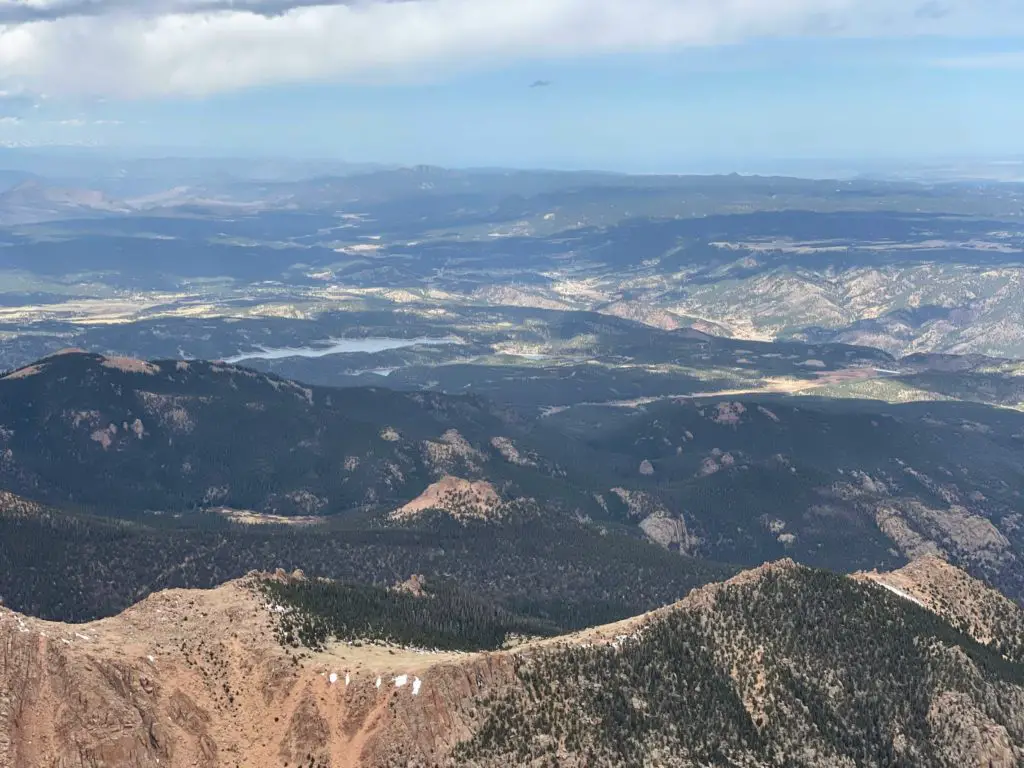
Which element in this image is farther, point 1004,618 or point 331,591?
point 1004,618

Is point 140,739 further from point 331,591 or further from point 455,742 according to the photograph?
point 331,591

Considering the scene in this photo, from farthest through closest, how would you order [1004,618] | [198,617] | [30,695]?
[1004,618], [198,617], [30,695]

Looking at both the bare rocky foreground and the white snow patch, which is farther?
the white snow patch

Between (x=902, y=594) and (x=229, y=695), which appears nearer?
(x=229, y=695)

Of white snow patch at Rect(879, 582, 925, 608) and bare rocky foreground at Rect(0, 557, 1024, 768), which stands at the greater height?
bare rocky foreground at Rect(0, 557, 1024, 768)

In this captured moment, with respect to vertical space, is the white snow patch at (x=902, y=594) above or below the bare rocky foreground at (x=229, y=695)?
below

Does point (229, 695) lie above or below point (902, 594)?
above

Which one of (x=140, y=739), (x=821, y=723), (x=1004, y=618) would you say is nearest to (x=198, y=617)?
(x=140, y=739)

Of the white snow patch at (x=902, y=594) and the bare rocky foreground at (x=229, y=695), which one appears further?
the white snow patch at (x=902, y=594)
